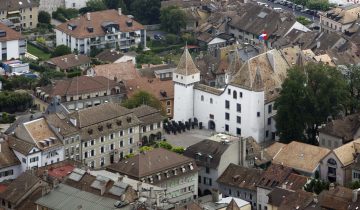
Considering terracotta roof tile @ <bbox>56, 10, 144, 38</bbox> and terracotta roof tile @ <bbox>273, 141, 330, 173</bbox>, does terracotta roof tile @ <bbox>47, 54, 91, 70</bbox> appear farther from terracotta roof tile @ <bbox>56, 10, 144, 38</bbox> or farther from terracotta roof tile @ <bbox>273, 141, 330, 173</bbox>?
terracotta roof tile @ <bbox>273, 141, 330, 173</bbox>

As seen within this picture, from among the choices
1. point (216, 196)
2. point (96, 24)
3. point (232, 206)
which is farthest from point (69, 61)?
point (232, 206)

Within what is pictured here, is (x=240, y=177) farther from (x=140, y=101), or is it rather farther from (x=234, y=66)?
(x=234, y=66)

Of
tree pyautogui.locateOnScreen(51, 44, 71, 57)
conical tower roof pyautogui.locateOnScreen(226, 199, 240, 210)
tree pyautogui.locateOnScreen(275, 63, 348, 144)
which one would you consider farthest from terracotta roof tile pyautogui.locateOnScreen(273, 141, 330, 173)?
tree pyautogui.locateOnScreen(51, 44, 71, 57)

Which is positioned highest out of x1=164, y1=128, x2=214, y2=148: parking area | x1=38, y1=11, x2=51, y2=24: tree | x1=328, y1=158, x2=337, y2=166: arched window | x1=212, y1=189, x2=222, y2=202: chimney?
x1=328, y1=158, x2=337, y2=166: arched window

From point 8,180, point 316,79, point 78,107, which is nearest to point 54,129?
point 8,180

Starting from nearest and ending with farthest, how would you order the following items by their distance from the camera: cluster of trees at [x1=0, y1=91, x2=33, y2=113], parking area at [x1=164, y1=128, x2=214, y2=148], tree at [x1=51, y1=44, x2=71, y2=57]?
parking area at [x1=164, y1=128, x2=214, y2=148] < cluster of trees at [x1=0, y1=91, x2=33, y2=113] < tree at [x1=51, y1=44, x2=71, y2=57]

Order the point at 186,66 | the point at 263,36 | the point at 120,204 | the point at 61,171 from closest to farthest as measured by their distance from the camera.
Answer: the point at 120,204 < the point at 61,171 < the point at 186,66 < the point at 263,36
